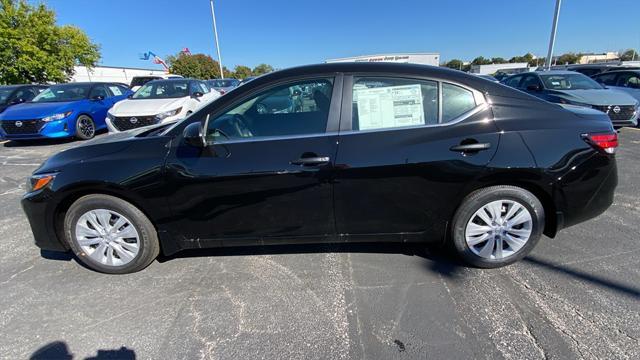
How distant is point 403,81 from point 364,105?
359 millimetres

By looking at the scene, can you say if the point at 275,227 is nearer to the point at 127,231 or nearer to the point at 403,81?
the point at 127,231

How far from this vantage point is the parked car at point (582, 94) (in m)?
6.93

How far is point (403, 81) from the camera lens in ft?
7.91

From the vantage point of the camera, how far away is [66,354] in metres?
1.93

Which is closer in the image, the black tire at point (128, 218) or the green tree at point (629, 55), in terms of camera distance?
the black tire at point (128, 218)

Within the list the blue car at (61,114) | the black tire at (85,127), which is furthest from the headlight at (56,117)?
the black tire at (85,127)

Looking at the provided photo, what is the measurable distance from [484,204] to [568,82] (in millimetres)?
7827

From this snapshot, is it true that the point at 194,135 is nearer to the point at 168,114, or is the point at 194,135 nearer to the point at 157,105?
the point at 168,114

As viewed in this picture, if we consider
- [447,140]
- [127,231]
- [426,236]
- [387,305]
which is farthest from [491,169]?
[127,231]

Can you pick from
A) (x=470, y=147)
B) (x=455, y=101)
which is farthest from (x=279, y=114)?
(x=470, y=147)

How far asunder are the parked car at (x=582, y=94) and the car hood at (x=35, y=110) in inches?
468

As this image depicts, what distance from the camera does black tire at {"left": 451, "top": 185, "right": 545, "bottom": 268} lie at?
243cm

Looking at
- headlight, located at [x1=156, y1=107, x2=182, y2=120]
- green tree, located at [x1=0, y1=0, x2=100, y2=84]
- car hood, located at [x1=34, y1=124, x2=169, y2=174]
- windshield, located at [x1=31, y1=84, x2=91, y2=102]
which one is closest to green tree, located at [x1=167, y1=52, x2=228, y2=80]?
green tree, located at [x1=0, y1=0, x2=100, y2=84]

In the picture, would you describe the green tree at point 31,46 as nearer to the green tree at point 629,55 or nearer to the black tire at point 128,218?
the black tire at point 128,218
